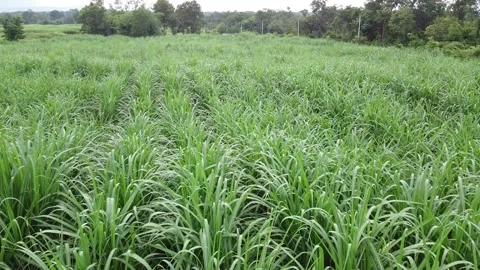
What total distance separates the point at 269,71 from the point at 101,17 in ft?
113

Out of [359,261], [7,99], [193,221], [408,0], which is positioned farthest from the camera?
[408,0]

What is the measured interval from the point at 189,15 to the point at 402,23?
92.0 feet

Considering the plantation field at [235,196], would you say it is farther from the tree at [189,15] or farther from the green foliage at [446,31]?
the tree at [189,15]

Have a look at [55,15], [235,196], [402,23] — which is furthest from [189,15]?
[55,15]

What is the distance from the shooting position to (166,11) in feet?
141

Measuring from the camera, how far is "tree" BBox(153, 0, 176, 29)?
141 ft

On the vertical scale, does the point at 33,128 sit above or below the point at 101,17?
below

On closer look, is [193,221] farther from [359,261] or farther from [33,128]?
[33,128]

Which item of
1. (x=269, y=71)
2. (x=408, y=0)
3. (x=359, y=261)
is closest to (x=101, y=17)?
(x=408, y=0)

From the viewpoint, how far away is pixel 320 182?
2221mm

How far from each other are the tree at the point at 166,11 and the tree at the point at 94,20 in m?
8.59

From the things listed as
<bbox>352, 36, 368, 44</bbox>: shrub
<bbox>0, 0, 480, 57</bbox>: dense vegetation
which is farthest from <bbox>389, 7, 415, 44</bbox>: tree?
<bbox>352, 36, 368, 44</bbox>: shrub

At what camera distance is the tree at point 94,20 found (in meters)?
34.8

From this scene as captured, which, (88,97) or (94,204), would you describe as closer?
(94,204)
